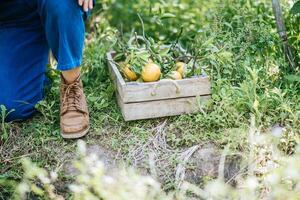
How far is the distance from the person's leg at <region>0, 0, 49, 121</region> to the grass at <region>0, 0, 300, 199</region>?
3.1 inches

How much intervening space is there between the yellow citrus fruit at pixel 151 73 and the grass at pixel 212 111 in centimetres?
19

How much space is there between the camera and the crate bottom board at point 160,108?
2670mm

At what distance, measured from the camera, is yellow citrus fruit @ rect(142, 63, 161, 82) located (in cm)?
269

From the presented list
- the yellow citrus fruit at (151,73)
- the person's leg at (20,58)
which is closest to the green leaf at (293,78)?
the yellow citrus fruit at (151,73)

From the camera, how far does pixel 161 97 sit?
2666 millimetres

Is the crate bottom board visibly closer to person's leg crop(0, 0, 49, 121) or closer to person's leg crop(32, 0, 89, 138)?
person's leg crop(32, 0, 89, 138)

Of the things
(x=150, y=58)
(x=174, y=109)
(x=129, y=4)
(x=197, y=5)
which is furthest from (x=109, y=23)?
(x=174, y=109)

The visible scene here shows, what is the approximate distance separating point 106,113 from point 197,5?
140cm

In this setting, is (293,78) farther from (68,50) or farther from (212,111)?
(68,50)

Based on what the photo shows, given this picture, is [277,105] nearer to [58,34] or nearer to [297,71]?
[297,71]

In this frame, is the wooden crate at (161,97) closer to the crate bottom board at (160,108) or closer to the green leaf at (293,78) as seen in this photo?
the crate bottom board at (160,108)

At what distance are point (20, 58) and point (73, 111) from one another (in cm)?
42

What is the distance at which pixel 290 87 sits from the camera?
2.79 metres

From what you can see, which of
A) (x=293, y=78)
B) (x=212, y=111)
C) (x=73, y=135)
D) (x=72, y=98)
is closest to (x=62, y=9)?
(x=72, y=98)
